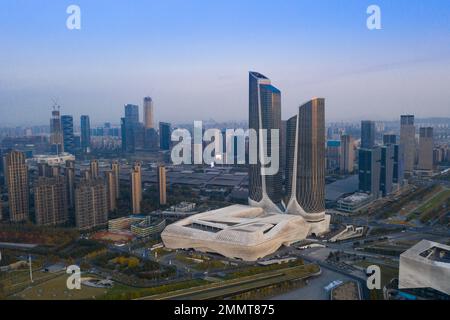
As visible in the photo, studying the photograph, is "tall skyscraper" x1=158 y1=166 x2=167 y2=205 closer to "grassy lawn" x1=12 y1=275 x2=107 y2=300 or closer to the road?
"grassy lawn" x1=12 y1=275 x2=107 y2=300

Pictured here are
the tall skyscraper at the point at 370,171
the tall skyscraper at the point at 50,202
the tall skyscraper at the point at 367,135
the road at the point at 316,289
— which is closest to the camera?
the road at the point at 316,289

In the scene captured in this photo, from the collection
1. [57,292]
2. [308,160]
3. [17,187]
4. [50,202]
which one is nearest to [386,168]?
[308,160]

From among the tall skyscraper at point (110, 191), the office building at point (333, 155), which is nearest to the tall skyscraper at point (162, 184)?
the tall skyscraper at point (110, 191)

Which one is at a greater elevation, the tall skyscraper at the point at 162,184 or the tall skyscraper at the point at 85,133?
the tall skyscraper at the point at 85,133

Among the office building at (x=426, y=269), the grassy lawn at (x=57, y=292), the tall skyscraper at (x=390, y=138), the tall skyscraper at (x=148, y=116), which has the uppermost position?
the tall skyscraper at (x=148, y=116)

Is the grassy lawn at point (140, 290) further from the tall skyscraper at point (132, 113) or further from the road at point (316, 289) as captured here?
the tall skyscraper at point (132, 113)

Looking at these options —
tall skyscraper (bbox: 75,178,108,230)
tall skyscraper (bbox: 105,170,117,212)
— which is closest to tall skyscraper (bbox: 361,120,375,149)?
tall skyscraper (bbox: 105,170,117,212)
